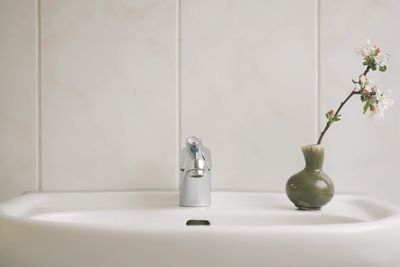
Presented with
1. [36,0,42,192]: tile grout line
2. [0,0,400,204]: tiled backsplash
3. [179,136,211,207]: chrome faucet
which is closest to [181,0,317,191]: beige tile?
[0,0,400,204]: tiled backsplash

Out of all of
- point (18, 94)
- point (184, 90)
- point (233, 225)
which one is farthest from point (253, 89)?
point (18, 94)

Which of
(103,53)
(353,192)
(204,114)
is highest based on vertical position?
(103,53)

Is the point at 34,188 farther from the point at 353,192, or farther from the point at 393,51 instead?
the point at 393,51

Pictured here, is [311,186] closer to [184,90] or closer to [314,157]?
[314,157]

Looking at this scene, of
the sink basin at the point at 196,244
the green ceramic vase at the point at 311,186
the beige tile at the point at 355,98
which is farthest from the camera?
the beige tile at the point at 355,98

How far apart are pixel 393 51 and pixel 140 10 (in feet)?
1.57

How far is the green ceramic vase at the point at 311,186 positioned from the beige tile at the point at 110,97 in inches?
9.6

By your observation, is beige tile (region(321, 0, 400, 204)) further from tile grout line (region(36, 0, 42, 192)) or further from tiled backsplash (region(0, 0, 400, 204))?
tile grout line (region(36, 0, 42, 192))

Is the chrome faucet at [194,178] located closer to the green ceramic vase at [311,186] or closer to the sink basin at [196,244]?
the green ceramic vase at [311,186]

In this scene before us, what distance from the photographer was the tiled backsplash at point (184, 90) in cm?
92

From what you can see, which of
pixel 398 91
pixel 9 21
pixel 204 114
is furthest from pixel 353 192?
pixel 9 21

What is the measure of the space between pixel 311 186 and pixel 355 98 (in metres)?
0.23

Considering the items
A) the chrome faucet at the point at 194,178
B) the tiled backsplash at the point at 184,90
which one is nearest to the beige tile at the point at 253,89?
the tiled backsplash at the point at 184,90

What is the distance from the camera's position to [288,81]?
3.01ft
